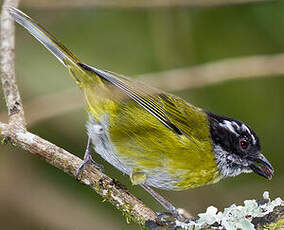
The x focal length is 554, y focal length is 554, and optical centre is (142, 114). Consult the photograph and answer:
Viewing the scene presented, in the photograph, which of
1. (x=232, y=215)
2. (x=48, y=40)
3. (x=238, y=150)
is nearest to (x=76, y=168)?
(x=48, y=40)

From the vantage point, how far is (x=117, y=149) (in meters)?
4.62

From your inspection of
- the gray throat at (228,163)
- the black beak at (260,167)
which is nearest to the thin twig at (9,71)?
the gray throat at (228,163)

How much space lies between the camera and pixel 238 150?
5.04 metres

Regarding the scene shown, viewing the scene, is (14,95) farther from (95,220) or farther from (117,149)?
(95,220)

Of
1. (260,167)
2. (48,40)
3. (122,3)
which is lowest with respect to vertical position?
(260,167)

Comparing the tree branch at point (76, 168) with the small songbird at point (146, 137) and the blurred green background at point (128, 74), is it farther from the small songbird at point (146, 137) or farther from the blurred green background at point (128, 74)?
the blurred green background at point (128, 74)

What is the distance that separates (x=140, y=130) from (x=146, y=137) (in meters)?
0.09

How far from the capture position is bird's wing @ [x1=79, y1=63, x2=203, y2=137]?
452cm

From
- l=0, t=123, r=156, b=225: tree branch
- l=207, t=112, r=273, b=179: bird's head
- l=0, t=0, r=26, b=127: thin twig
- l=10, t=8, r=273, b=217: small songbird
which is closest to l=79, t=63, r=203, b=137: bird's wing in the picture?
l=10, t=8, r=273, b=217: small songbird

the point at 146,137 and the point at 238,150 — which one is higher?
the point at 238,150

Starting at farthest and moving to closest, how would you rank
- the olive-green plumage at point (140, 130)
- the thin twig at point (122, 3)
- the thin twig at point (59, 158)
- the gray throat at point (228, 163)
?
the thin twig at point (122, 3) < the gray throat at point (228, 163) < the olive-green plumage at point (140, 130) < the thin twig at point (59, 158)

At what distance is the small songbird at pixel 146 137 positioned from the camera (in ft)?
15.1

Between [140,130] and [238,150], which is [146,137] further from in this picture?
[238,150]

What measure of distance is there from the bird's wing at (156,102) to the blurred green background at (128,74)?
1.17 m
